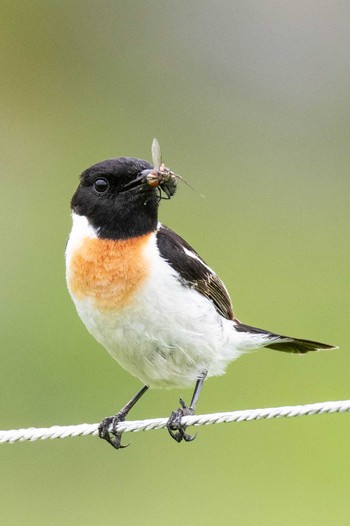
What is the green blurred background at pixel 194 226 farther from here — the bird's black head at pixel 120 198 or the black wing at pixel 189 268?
the bird's black head at pixel 120 198

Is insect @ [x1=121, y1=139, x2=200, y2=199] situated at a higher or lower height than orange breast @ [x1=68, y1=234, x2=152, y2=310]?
higher

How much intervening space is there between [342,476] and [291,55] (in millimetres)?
9454

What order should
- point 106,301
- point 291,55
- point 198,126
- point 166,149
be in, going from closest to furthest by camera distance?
→ point 106,301 < point 166,149 < point 198,126 < point 291,55

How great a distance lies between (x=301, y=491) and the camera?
36.4 feet

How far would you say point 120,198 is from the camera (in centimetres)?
735

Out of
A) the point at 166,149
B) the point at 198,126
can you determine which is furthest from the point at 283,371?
the point at 198,126

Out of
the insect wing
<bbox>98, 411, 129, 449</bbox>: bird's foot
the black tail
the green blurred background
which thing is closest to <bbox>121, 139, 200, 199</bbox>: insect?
the insect wing

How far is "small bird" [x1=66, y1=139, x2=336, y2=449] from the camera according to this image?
23.5ft

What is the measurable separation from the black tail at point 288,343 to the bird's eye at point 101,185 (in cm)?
110

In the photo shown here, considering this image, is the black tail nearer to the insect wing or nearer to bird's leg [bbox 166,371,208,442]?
Answer: bird's leg [bbox 166,371,208,442]

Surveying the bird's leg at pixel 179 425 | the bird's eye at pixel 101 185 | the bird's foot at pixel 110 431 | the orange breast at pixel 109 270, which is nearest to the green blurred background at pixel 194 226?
the bird's foot at pixel 110 431

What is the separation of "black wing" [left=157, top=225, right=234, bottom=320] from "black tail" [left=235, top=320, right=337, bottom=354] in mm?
239

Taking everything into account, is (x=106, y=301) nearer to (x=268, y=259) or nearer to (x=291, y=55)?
(x=268, y=259)

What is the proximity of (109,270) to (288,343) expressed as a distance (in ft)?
4.36
